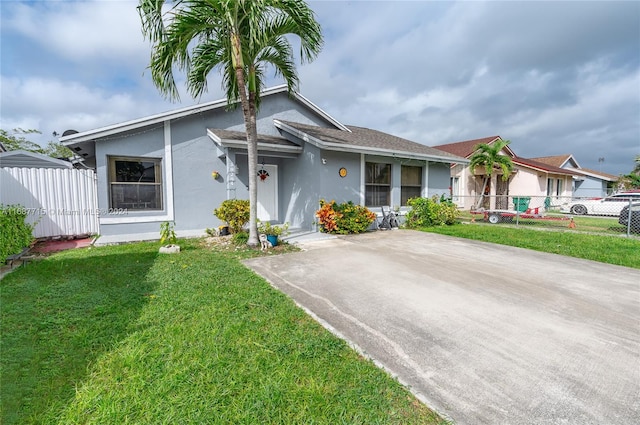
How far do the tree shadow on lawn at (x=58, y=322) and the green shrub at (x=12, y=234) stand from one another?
0.43m

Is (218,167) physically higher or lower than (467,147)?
lower

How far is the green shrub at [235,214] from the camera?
8.05 m

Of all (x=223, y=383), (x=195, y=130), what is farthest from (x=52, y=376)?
(x=195, y=130)

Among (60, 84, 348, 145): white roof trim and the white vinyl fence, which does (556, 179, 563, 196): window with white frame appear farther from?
the white vinyl fence

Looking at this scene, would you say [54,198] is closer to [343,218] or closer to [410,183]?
[343,218]

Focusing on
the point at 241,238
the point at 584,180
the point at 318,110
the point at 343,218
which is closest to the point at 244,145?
the point at 241,238

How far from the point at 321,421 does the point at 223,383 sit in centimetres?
83

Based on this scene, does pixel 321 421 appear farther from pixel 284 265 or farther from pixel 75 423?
pixel 284 265

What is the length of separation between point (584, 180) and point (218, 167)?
35009 mm

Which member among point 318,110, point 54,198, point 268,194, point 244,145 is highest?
point 318,110

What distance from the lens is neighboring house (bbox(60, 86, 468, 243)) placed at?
8039 millimetres

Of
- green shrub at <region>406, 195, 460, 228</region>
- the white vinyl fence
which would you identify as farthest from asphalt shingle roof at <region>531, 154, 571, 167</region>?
the white vinyl fence

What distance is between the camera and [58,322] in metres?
3.12

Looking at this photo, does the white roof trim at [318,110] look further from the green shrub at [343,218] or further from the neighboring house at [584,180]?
the neighboring house at [584,180]
